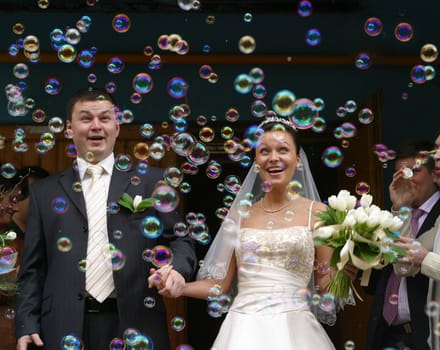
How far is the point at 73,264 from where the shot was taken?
131 inches

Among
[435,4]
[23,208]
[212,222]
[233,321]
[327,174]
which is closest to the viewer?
[233,321]

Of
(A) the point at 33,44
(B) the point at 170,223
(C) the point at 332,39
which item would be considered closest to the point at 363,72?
(C) the point at 332,39

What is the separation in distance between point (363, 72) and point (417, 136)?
0.70m

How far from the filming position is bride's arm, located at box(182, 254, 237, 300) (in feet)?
11.5

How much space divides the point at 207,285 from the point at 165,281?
538 millimetres

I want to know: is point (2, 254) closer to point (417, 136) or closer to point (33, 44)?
point (33, 44)

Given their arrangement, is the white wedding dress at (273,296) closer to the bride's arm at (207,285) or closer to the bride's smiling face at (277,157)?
the bride's arm at (207,285)

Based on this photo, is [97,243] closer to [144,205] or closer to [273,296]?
[144,205]

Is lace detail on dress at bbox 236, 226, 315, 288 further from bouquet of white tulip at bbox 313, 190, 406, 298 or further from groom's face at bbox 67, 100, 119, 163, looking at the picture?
groom's face at bbox 67, 100, 119, 163

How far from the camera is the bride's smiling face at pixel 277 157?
3533 mm

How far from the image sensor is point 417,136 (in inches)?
246

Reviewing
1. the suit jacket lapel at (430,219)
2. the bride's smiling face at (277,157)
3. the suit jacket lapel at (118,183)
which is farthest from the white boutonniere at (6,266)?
the suit jacket lapel at (430,219)

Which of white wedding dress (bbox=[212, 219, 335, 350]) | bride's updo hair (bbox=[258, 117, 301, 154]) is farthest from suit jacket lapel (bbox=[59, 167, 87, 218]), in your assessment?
bride's updo hair (bbox=[258, 117, 301, 154])

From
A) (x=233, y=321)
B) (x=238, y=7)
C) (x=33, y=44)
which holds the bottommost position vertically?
(x=233, y=321)
